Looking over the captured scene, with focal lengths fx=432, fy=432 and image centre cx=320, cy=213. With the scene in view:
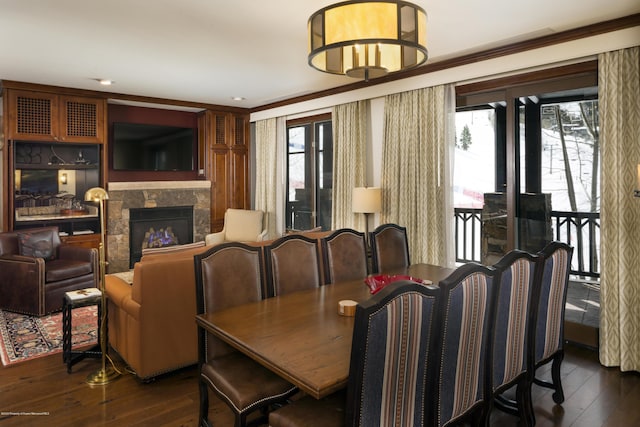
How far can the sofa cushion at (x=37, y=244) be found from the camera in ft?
16.3

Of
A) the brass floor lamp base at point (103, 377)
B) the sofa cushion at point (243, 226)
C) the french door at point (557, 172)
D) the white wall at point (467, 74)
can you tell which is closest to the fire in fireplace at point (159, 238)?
the sofa cushion at point (243, 226)

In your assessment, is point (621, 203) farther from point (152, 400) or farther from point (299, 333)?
point (152, 400)

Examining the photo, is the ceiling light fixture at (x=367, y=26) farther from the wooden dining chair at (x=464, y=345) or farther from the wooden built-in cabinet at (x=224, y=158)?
the wooden built-in cabinet at (x=224, y=158)

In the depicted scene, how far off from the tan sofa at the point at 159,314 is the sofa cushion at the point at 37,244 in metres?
2.45

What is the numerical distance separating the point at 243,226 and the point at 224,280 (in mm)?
4401

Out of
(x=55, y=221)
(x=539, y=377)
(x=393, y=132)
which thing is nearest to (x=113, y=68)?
(x=55, y=221)

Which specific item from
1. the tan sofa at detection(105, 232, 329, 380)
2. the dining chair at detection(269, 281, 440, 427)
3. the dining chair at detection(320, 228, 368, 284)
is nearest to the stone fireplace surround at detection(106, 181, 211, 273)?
the tan sofa at detection(105, 232, 329, 380)

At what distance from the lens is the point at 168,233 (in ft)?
22.9

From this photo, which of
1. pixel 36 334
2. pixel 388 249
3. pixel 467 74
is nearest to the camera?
pixel 388 249

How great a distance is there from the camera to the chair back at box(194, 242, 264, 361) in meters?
2.38

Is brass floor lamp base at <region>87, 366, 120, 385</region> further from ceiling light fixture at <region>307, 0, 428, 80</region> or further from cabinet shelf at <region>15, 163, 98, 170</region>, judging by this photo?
cabinet shelf at <region>15, 163, 98, 170</region>

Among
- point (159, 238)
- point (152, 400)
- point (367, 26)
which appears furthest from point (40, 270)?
point (367, 26)

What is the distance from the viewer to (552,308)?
103 inches

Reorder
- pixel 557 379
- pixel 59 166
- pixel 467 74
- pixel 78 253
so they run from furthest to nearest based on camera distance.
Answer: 1. pixel 59 166
2. pixel 78 253
3. pixel 467 74
4. pixel 557 379
